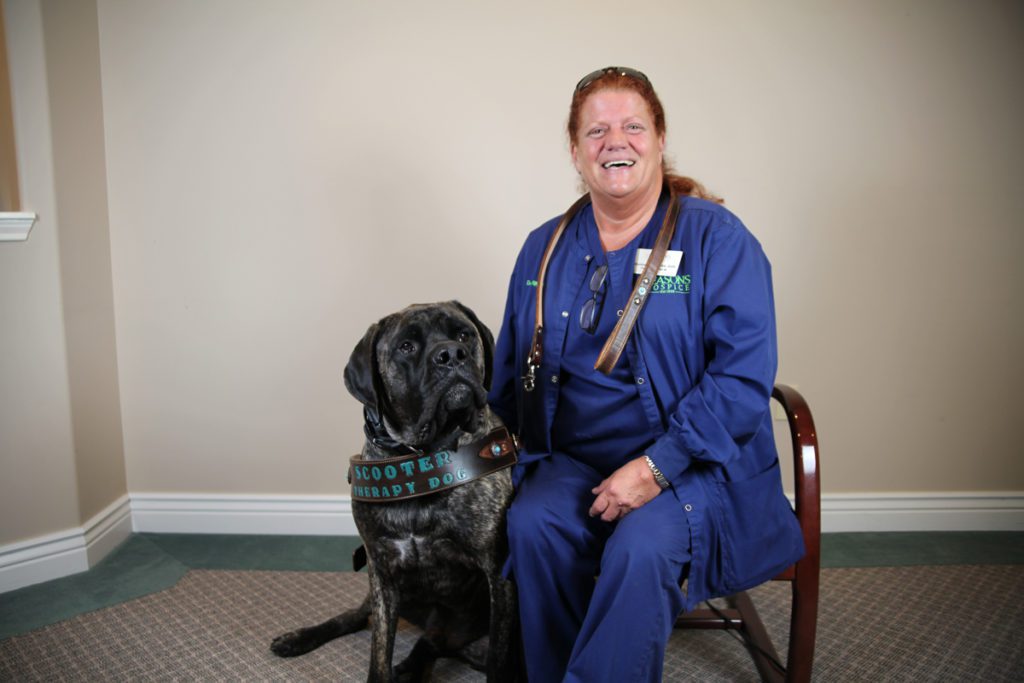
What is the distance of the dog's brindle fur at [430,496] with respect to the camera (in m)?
1.76

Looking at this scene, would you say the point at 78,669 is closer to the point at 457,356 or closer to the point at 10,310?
the point at 10,310

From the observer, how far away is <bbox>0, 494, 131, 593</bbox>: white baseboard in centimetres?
258

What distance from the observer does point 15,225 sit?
→ 251 cm

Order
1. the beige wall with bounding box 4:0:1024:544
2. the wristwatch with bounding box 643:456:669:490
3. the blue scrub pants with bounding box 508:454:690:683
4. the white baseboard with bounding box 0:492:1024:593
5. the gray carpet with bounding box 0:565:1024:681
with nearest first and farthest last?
the blue scrub pants with bounding box 508:454:690:683 < the wristwatch with bounding box 643:456:669:490 < the gray carpet with bounding box 0:565:1024:681 < the beige wall with bounding box 4:0:1024:544 < the white baseboard with bounding box 0:492:1024:593

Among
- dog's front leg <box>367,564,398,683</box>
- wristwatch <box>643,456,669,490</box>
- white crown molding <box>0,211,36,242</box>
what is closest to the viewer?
wristwatch <box>643,456,669,490</box>

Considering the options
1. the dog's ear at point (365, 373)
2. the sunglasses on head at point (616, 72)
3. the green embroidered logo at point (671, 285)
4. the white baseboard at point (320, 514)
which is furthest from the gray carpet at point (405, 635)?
the sunglasses on head at point (616, 72)

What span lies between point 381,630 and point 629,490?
73 centimetres

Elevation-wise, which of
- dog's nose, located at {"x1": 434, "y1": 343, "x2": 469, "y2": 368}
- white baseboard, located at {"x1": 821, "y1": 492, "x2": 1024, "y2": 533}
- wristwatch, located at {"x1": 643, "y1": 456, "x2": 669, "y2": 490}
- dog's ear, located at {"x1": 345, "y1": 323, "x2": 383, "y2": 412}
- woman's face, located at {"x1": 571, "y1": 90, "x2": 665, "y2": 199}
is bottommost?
white baseboard, located at {"x1": 821, "y1": 492, "x2": 1024, "y2": 533}

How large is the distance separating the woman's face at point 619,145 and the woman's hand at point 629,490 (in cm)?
67

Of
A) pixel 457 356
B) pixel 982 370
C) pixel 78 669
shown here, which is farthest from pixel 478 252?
pixel 982 370

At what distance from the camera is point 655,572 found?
5.06 feet

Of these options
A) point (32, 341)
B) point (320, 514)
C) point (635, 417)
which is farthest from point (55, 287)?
point (635, 417)

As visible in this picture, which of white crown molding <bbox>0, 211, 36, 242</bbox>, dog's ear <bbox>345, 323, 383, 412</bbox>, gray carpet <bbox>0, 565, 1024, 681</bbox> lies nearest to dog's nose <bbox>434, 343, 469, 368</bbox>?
dog's ear <bbox>345, 323, 383, 412</bbox>

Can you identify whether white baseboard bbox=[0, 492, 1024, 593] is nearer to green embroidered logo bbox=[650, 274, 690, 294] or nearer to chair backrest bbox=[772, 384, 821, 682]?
chair backrest bbox=[772, 384, 821, 682]
